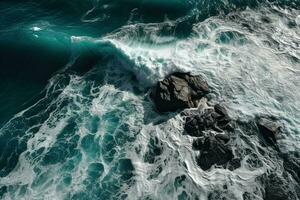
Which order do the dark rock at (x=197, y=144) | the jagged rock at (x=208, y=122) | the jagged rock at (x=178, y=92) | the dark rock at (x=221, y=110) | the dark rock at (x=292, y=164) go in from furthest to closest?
1. the jagged rock at (x=178, y=92)
2. the dark rock at (x=221, y=110)
3. the jagged rock at (x=208, y=122)
4. the dark rock at (x=197, y=144)
5. the dark rock at (x=292, y=164)

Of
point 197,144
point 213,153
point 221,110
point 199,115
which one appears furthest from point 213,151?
point 221,110

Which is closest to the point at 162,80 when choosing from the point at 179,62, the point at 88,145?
the point at 179,62

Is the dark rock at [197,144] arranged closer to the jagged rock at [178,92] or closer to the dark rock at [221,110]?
the dark rock at [221,110]

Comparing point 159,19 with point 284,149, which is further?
point 159,19

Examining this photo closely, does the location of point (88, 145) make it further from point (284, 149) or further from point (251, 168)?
point (284, 149)

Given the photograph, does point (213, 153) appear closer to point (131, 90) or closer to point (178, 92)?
point (178, 92)

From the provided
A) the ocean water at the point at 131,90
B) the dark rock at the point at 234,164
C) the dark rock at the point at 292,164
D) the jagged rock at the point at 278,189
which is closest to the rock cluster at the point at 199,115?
the dark rock at the point at 234,164

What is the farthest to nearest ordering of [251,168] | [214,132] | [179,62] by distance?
[179,62], [214,132], [251,168]
